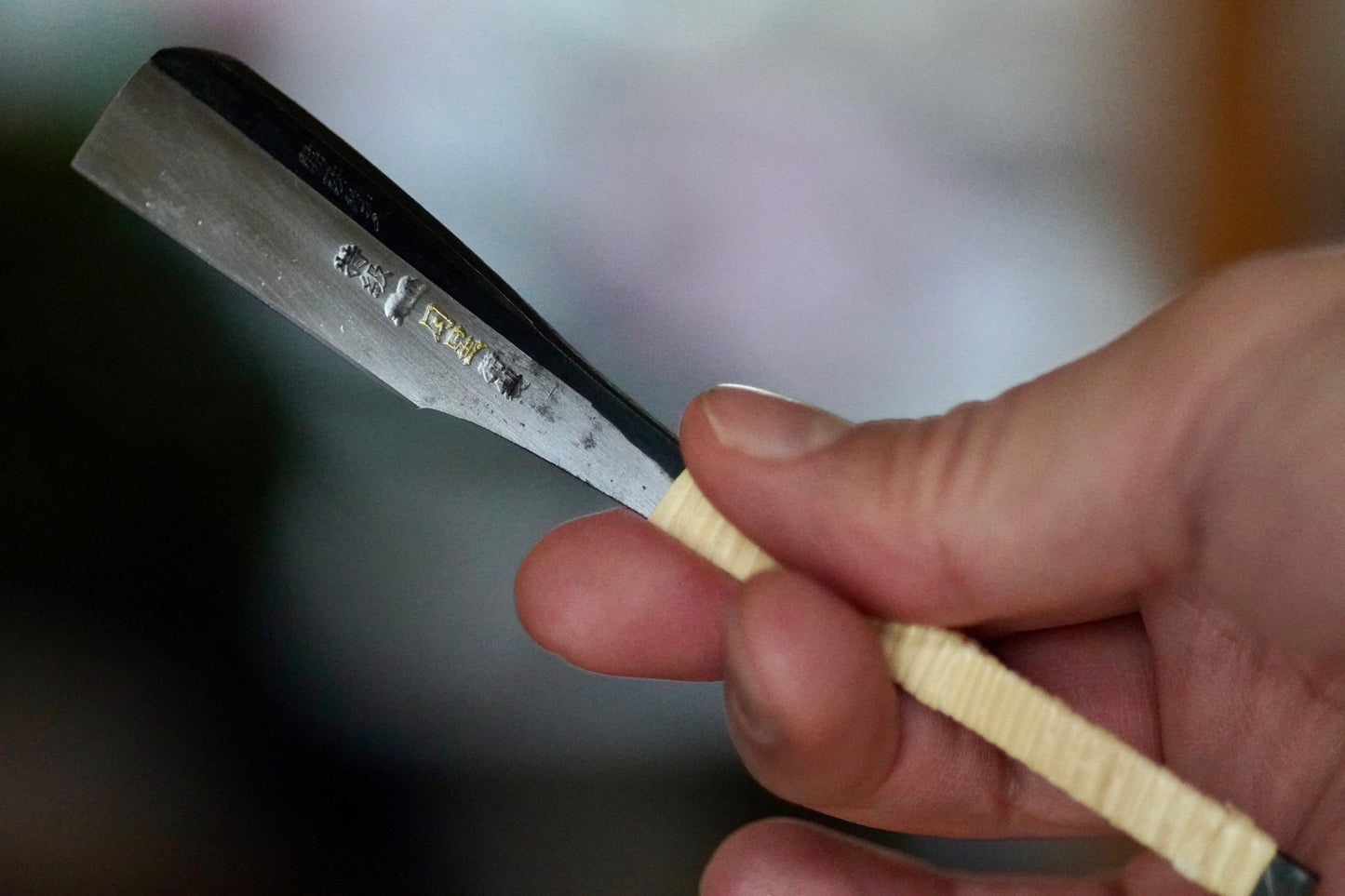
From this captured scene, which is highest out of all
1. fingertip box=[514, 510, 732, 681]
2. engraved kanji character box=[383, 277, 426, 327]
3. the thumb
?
the thumb

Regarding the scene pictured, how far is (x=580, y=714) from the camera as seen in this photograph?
54 centimetres

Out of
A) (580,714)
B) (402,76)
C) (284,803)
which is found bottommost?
(284,803)

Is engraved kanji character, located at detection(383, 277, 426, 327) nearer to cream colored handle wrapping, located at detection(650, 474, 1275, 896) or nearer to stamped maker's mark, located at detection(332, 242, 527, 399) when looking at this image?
stamped maker's mark, located at detection(332, 242, 527, 399)

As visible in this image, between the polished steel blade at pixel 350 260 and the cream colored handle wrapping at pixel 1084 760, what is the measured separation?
0.31 ft

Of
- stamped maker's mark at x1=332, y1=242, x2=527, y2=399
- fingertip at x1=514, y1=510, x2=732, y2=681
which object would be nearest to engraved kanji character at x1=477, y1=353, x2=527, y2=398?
stamped maker's mark at x1=332, y1=242, x2=527, y2=399

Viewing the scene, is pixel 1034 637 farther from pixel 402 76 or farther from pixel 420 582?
pixel 402 76

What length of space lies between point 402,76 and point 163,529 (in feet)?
0.94

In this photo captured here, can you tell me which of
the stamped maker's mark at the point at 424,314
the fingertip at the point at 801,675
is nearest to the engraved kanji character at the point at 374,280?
the stamped maker's mark at the point at 424,314

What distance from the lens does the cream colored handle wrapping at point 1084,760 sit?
0.23 m

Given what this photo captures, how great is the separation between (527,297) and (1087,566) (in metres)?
0.35

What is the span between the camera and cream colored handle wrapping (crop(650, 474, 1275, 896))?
233mm

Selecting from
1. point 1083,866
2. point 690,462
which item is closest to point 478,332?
point 690,462

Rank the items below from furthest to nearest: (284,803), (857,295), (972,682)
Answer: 1. (857,295)
2. (284,803)
3. (972,682)

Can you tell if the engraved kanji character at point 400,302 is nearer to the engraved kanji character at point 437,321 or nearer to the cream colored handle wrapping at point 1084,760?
the engraved kanji character at point 437,321
